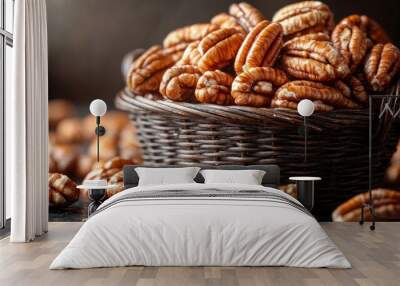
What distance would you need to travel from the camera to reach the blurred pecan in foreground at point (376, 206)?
6.23m

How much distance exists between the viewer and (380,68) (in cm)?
589

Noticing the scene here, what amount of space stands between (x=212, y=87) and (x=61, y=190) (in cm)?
203

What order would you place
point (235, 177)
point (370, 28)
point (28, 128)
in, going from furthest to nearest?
point (370, 28) < point (235, 177) < point (28, 128)

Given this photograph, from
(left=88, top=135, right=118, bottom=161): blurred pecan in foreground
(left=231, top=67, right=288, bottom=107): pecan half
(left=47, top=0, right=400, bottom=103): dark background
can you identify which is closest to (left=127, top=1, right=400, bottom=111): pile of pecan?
(left=231, top=67, right=288, bottom=107): pecan half

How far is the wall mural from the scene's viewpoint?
5.82 meters

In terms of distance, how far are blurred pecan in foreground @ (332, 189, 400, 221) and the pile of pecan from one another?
41.3 inches

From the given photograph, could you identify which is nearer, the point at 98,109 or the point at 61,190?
the point at 98,109

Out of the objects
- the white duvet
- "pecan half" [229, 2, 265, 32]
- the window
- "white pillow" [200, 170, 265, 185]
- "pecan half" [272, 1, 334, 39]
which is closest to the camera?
the white duvet

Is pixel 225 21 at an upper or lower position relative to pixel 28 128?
upper

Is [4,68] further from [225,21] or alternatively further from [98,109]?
[225,21]

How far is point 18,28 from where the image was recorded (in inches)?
198

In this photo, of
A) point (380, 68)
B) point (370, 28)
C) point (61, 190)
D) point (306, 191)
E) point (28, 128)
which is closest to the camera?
→ point (28, 128)

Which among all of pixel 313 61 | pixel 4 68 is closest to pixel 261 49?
pixel 313 61

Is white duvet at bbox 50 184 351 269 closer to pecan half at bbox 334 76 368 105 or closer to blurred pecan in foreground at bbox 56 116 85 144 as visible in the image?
pecan half at bbox 334 76 368 105
